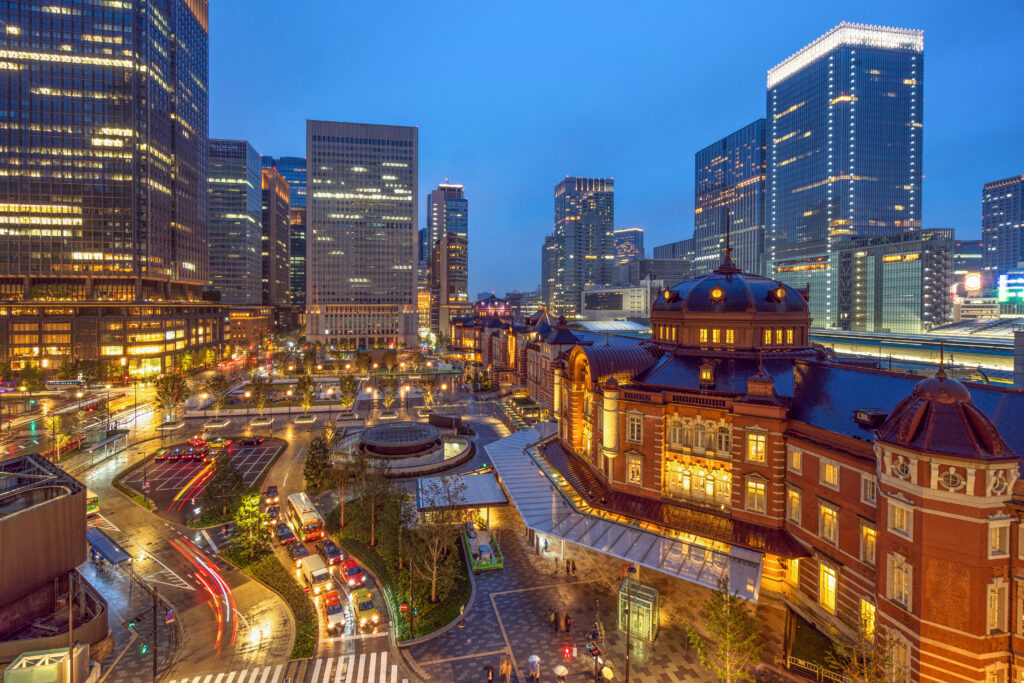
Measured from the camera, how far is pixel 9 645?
29547mm

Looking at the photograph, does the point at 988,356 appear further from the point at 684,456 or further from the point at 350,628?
the point at 350,628

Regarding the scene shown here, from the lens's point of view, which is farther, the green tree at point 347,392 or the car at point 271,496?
the green tree at point 347,392

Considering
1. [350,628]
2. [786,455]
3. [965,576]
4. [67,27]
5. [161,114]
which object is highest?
[67,27]

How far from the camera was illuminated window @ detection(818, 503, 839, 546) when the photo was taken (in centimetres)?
3291

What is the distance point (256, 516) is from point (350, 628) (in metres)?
14.5

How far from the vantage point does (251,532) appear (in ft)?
138

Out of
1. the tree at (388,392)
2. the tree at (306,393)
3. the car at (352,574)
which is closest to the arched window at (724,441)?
the car at (352,574)

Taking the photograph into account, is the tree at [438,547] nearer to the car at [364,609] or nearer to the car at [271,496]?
the car at [364,609]

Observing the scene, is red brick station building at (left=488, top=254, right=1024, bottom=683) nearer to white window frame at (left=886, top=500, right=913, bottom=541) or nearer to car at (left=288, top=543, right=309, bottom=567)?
white window frame at (left=886, top=500, right=913, bottom=541)

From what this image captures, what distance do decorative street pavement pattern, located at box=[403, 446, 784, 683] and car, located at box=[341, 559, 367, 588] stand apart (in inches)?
347

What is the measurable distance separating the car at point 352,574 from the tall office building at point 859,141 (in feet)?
574

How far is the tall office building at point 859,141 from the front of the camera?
168125 millimetres

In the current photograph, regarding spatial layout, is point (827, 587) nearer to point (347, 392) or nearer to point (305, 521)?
point (305, 521)

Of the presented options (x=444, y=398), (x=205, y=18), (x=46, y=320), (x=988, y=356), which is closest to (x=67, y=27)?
(x=205, y=18)
